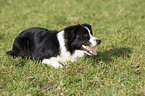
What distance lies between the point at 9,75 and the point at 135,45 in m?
3.37

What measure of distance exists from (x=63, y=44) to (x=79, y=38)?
38cm

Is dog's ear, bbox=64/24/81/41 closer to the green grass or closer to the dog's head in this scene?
the dog's head

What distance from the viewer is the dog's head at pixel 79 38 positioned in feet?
12.9

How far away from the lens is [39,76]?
370 cm

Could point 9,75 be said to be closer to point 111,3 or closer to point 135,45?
point 135,45

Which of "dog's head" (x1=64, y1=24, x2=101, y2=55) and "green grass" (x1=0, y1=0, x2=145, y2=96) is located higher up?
"dog's head" (x1=64, y1=24, x2=101, y2=55)

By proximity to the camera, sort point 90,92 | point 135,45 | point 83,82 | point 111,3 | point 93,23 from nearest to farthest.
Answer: point 90,92, point 83,82, point 135,45, point 93,23, point 111,3

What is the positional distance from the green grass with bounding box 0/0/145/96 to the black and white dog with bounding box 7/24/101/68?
0.20m

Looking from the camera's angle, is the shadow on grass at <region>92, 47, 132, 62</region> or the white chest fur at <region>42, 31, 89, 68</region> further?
the shadow on grass at <region>92, 47, 132, 62</region>

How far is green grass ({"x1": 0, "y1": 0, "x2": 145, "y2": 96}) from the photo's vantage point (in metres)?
3.37

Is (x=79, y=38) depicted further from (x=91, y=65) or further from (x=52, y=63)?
(x=52, y=63)

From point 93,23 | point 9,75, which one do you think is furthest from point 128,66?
point 93,23

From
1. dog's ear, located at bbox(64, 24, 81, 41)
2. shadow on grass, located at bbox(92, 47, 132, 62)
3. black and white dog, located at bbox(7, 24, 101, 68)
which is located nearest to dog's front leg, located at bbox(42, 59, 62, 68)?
black and white dog, located at bbox(7, 24, 101, 68)

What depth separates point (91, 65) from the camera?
4023mm
